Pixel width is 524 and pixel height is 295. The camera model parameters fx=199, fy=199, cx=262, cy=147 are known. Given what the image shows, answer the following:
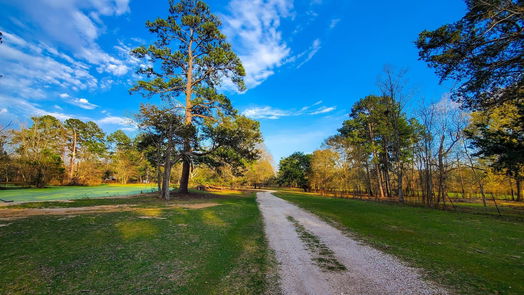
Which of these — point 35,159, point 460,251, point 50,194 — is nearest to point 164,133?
point 50,194

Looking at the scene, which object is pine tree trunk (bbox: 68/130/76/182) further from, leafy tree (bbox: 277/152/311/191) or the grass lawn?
the grass lawn

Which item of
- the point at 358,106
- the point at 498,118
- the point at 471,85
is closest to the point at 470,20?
the point at 471,85

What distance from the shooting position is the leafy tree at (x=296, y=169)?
164 ft

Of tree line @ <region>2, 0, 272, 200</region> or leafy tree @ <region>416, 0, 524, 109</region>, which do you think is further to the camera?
tree line @ <region>2, 0, 272, 200</region>

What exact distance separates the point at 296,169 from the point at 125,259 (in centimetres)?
4776

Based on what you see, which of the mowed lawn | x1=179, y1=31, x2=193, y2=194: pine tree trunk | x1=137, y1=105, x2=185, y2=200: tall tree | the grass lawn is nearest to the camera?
the mowed lawn

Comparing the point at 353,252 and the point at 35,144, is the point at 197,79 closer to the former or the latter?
the point at 353,252

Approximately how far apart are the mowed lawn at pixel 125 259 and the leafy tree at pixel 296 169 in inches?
1672

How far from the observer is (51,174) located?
3578 centimetres

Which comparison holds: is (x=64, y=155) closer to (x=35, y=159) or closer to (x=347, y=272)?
(x=35, y=159)

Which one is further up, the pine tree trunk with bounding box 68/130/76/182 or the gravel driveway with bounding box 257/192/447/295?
the pine tree trunk with bounding box 68/130/76/182

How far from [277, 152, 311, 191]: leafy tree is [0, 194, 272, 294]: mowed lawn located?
42469 millimetres

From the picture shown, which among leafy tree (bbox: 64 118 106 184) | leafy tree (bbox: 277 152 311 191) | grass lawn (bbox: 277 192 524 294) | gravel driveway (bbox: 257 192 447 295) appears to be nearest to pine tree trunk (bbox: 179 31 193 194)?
gravel driveway (bbox: 257 192 447 295)

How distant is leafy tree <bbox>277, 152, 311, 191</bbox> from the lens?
164 feet
